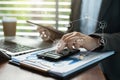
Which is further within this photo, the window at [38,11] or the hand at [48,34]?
the window at [38,11]

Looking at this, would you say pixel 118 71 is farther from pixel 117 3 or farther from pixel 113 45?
pixel 117 3

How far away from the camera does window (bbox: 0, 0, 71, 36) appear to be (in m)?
1.75

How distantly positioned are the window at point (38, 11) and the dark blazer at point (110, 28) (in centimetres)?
21

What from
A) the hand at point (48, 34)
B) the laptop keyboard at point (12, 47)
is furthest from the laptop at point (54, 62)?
the hand at point (48, 34)

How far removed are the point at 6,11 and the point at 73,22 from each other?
2.04 feet

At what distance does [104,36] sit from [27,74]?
0.47 metres

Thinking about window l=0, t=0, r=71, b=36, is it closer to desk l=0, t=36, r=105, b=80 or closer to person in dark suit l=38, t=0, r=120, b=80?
person in dark suit l=38, t=0, r=120, b=80

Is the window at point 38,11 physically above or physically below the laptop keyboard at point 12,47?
above

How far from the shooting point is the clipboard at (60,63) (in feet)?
2.56

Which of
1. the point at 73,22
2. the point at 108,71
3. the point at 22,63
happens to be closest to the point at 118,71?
the point at 108,71

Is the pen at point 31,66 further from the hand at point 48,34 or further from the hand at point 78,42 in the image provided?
the hand at point 48,34

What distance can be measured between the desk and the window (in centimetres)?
90

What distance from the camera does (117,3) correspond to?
138 cm

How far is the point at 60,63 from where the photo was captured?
0.86 metres
